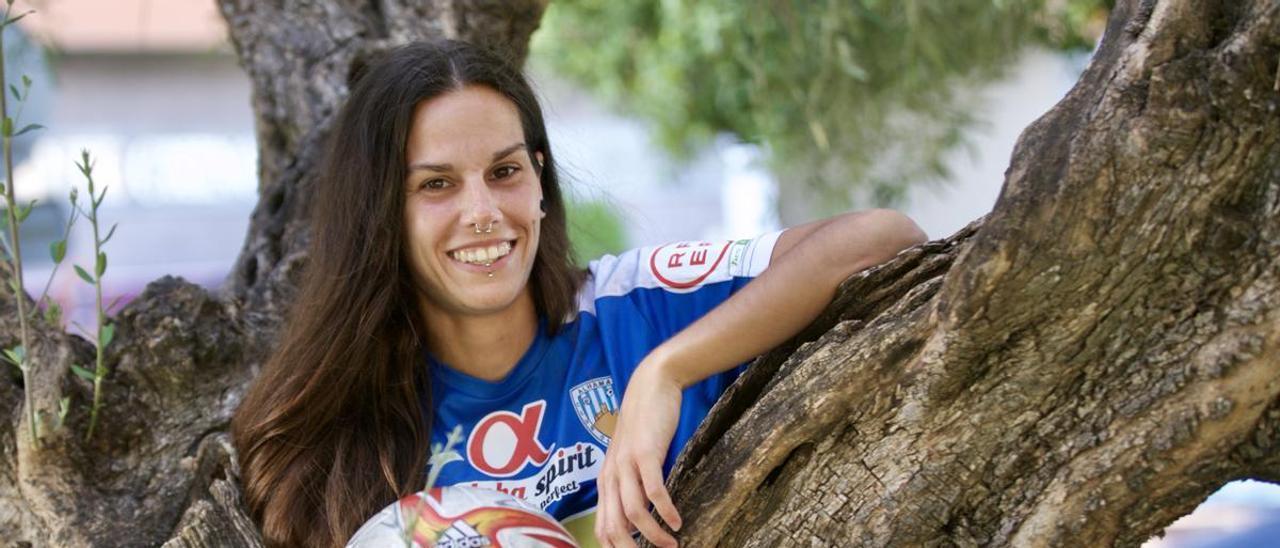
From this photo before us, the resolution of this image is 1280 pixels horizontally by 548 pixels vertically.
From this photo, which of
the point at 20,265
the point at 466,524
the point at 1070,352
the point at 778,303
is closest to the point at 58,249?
the point at 20,265

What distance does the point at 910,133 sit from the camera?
19.6 ft

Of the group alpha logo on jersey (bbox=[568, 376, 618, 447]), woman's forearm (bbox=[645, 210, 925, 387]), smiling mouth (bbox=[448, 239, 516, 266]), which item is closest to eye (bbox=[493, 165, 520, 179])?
smiling mouth (bbox=[448, 239, 516, 266])

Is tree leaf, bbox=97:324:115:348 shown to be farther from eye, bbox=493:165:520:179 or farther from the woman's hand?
the woman's hand

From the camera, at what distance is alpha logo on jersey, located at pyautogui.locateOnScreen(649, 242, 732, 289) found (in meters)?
2.18

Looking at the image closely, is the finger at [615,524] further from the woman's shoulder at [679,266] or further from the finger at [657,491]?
the woman's shoulder at [679,266]

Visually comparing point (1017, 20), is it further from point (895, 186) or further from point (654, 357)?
point (654, 357)

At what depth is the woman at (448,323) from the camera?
2125 mm

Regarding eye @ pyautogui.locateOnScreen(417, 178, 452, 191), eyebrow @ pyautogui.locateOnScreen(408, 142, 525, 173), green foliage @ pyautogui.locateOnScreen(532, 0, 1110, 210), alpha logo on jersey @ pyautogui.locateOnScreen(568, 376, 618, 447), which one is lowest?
alpha logo on jersey @ pyautogui.locateOnScreen(568, 376, 618, 447)

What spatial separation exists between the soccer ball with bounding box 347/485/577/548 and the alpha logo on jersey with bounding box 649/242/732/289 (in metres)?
0.52

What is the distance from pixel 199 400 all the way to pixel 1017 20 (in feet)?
12.2

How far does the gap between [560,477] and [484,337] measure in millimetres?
272

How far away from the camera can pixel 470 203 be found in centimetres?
211

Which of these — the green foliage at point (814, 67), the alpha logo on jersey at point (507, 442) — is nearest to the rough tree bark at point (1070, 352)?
the alpha logo on jersey at point (507, 442)

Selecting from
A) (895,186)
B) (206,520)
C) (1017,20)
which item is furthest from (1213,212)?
(895,186)
